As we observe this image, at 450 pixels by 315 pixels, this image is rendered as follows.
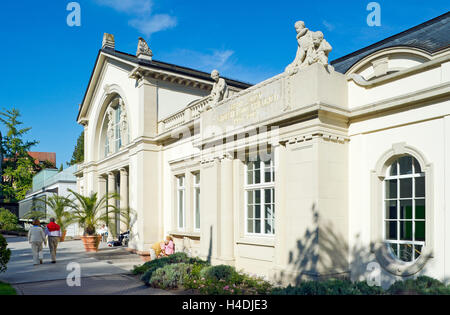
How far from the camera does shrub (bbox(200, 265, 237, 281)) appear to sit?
36.5 feet

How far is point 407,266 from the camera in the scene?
8.68m

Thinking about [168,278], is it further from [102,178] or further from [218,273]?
[102,178]

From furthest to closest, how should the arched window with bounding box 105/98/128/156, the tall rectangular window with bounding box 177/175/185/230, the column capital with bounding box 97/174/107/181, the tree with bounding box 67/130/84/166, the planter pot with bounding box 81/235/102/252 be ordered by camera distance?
the tree with bounding box 67/130/84/166
the column capital with bounding box 97/174/107/181
the arched window with bounding box 105/98/128/156
the planter pot with bounding box 81/235/102/252
the tall rectangular window with bounding box 177/175/185/230

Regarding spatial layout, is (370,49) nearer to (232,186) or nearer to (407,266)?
(232,186)

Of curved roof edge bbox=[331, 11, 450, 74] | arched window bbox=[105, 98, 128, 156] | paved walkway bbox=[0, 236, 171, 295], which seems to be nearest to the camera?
paved walkway bbox=[0, 236, 171, 295]

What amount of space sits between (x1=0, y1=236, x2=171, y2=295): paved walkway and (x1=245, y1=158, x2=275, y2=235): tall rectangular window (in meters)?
3.37

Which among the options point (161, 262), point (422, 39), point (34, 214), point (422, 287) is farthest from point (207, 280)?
point (34, 214)

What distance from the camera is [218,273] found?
11.2 metres

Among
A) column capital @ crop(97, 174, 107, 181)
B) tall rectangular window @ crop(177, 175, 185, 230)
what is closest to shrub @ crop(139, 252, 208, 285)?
tall rectangular window @ crop(177, 175, 185, 230)

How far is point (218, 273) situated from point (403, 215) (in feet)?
16.3

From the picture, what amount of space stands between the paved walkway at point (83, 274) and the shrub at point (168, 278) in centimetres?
30

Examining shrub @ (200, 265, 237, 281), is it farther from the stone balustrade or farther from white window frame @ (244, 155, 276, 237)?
the stone balustrade

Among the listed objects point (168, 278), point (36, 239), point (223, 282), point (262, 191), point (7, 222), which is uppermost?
point (262, 191)

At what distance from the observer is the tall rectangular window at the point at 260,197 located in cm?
1150
